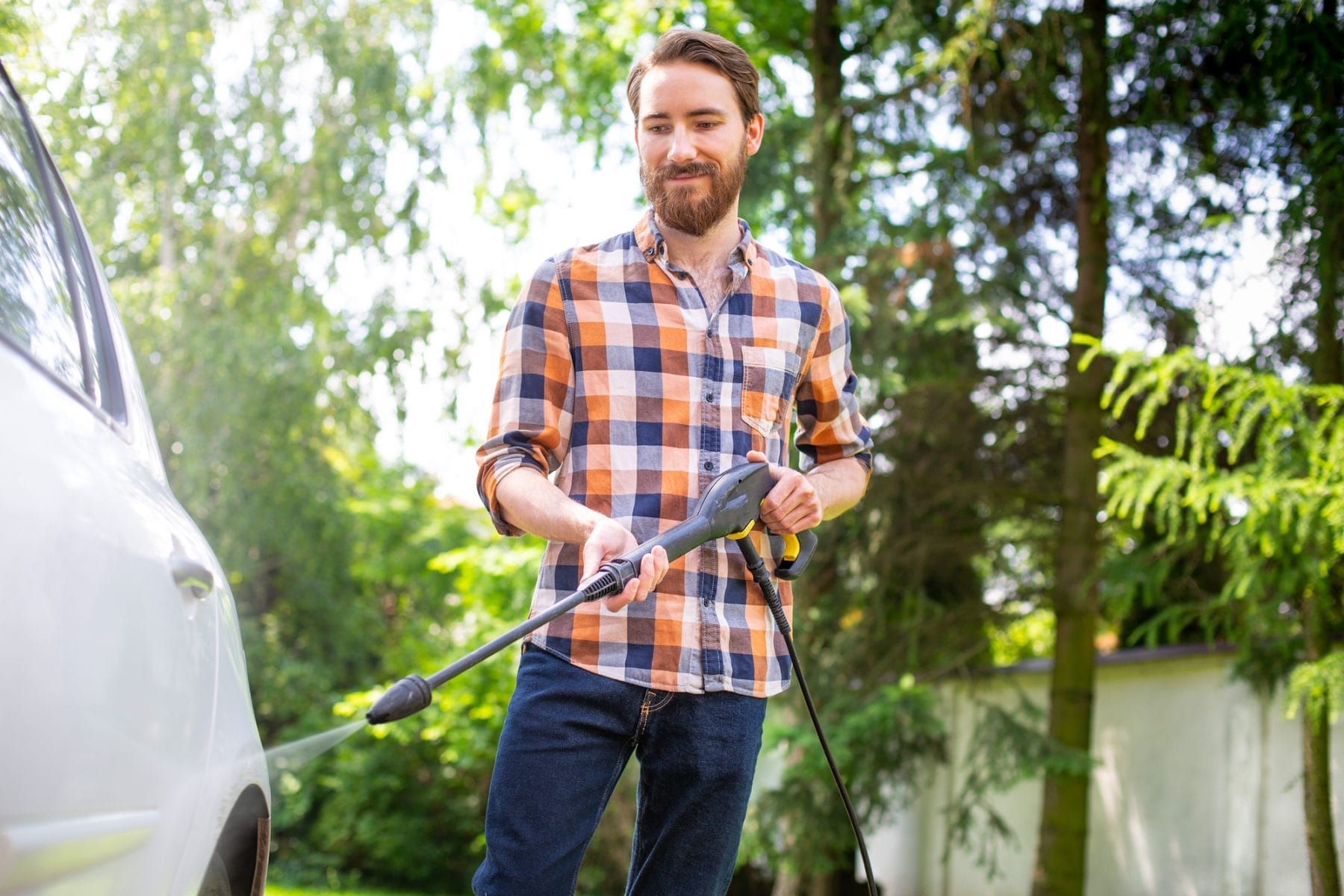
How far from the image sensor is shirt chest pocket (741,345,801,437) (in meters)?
2.11

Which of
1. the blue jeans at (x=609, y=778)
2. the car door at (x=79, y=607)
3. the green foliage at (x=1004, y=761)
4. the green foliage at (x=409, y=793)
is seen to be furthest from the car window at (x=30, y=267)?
the green foliage at (x=409, y=793)

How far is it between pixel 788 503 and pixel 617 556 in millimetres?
365

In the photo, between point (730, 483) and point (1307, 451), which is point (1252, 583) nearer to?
point (1307, 451)

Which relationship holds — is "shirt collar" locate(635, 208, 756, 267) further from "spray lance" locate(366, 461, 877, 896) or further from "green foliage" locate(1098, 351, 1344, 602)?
"green foliage" locate(1098, 351, 1344, 602)

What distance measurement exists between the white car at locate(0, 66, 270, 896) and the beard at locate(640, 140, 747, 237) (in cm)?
86

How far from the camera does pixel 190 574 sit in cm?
146

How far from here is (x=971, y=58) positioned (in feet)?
24.0

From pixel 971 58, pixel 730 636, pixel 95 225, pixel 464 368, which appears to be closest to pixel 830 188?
pixel 971 58

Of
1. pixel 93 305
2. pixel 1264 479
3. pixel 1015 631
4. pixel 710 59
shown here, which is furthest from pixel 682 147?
pixel 1015 631

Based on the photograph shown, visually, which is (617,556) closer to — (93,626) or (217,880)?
(217,880)

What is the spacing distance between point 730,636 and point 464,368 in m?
12.4

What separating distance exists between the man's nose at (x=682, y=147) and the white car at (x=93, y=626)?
2.88ft

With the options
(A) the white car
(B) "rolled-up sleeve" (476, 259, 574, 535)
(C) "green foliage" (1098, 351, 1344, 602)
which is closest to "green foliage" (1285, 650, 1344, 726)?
(C) "green foliage" (1098, 351, 1344, 602)

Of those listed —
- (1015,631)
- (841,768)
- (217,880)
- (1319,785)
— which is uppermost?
(217,880)
